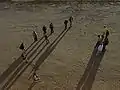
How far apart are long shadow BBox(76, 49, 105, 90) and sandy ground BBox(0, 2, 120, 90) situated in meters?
0.17

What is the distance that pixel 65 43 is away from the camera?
51.5 ft

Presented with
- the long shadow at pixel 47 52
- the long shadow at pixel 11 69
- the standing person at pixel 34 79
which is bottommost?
the standing person at pixel 34 79

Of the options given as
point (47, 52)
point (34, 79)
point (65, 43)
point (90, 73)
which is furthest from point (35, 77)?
point (65, 43)

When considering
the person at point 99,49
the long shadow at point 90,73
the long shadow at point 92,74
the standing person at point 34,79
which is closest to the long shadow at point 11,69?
the standing person at point 34,79

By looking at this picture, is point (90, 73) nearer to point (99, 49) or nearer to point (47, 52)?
point (99, 49)

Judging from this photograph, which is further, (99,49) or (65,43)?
(65,43)

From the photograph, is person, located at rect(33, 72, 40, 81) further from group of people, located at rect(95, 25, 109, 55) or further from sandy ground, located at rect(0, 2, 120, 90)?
group of people, located at rect(95, 25, 109, 55)

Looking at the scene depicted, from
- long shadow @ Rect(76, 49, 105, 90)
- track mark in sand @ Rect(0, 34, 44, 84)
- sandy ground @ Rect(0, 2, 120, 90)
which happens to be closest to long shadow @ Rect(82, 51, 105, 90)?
long shadow @ Rect(76, 49, 105, 90)

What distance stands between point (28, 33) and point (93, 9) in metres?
6.19

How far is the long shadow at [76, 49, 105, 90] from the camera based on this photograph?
488 inches

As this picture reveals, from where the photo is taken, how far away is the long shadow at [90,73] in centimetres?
1239

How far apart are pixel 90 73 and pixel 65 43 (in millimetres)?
3211

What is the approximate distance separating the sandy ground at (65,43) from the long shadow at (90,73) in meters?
0.17

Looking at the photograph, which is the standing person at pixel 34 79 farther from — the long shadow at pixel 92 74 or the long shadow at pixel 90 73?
the long shadow at pixel 92 74
